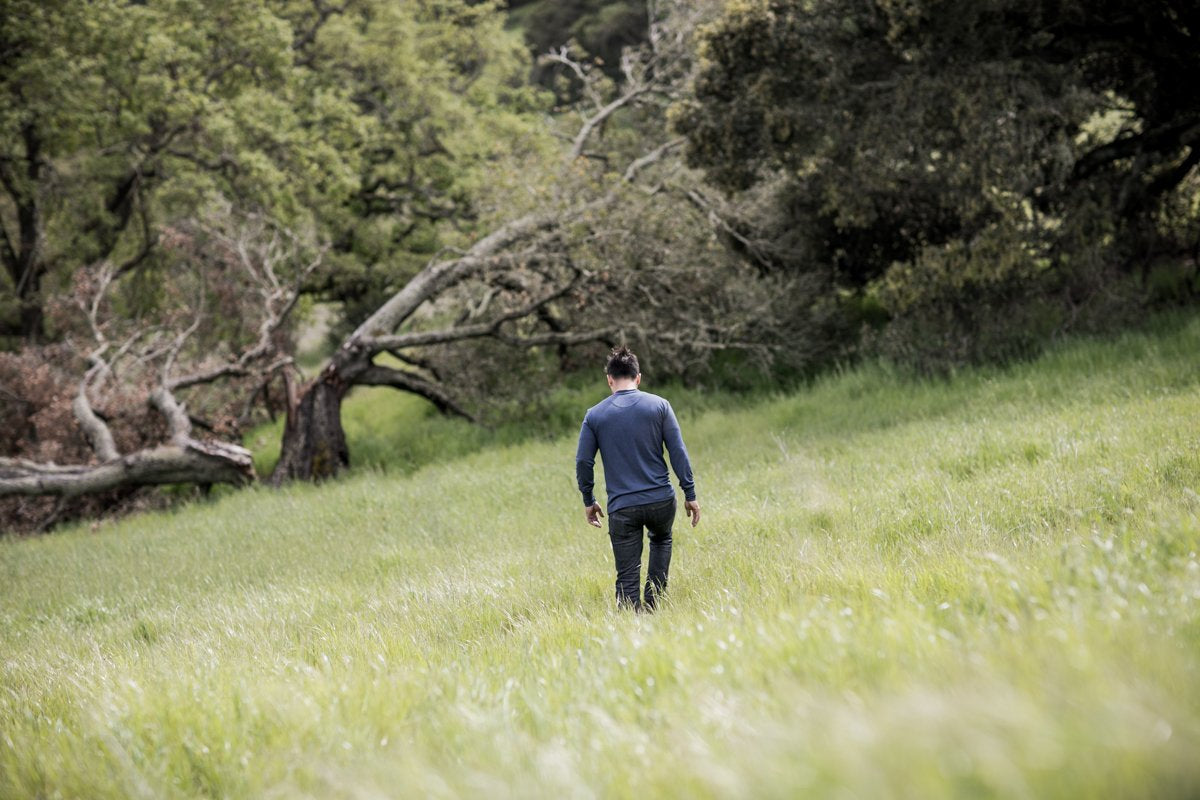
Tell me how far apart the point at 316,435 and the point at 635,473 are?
1163 cm

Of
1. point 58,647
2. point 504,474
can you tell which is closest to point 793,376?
point 504,474

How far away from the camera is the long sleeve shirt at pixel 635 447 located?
5918 mm

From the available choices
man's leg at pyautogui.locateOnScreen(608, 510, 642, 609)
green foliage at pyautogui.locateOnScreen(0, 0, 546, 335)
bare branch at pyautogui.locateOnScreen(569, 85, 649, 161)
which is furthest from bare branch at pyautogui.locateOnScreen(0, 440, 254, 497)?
man's leg at pyautogui.locateOnScreen(608, 510, 642, 609)

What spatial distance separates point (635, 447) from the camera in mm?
5926

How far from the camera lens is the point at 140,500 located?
1684cm

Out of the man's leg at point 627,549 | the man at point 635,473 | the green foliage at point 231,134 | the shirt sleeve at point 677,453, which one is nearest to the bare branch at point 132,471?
the green foliage at point 231,134

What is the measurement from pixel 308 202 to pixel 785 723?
2161 centimetres

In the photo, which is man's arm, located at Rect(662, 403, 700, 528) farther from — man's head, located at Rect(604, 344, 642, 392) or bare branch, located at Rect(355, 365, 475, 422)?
bare branch, located at Rect(355, 365, 475, 422)

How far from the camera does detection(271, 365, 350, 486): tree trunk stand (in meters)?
15.9

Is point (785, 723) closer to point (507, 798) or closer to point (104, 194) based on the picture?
point (507, 798)

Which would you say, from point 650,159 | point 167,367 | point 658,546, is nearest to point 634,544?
point 658,546

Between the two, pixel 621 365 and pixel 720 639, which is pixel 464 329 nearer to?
pixel 621 365

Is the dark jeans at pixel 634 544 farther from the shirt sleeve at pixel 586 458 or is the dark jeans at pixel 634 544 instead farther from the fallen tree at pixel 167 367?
the fallen tree at pixel 167 367

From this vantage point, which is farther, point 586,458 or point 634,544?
point 586,458
